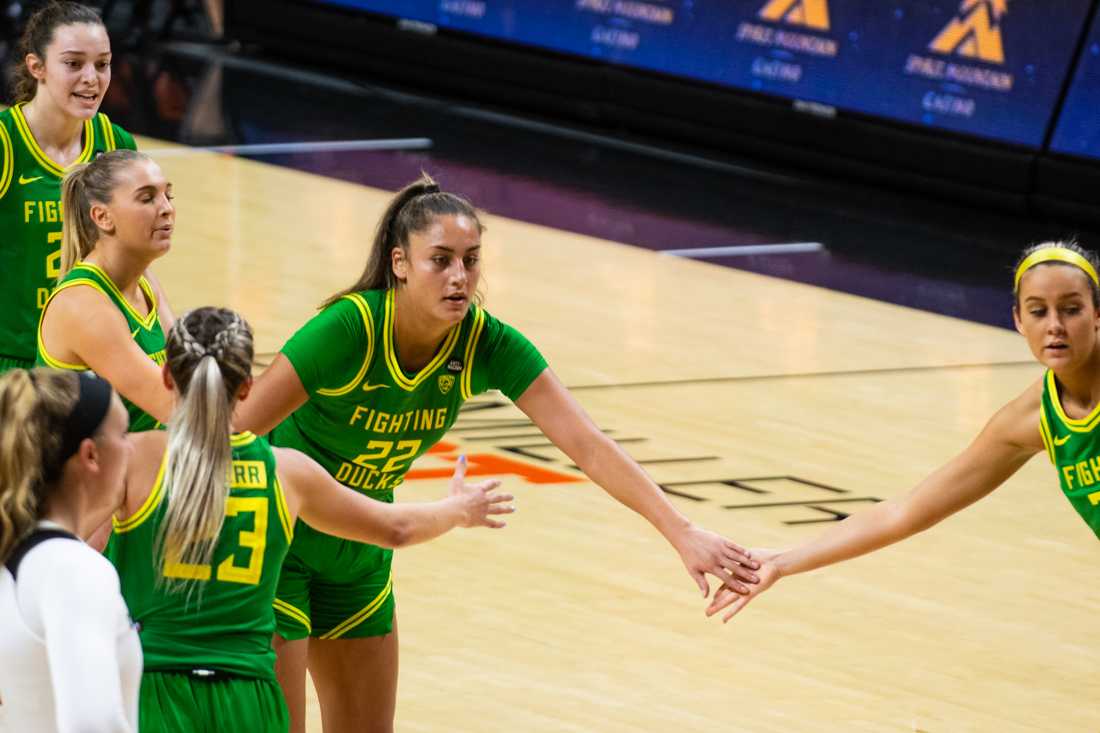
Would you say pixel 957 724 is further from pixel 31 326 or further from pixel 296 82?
pixel 296 82

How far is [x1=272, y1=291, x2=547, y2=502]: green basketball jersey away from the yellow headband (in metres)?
1.10

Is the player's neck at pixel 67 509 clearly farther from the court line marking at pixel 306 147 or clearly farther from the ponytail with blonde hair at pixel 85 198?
the court line marking at pixel 306 147

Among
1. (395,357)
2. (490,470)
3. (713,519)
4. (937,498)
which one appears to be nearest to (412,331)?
(395,357)

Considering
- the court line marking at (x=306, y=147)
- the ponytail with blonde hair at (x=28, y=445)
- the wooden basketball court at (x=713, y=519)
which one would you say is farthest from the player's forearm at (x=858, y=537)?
the court line marking at (x=306, y=147)

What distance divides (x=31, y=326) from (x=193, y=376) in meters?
2.12

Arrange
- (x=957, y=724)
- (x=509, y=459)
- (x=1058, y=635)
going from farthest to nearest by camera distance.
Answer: (x=509, y=459) → (x=1058, y=635) → (x=957, y=724)

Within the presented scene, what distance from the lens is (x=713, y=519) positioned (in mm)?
7438

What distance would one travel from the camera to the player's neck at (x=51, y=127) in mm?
5570

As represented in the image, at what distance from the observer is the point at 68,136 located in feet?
18.4

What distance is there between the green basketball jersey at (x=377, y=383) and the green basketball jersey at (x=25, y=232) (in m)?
1.05

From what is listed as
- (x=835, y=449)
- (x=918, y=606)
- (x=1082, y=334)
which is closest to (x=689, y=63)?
(x=835, y=449)

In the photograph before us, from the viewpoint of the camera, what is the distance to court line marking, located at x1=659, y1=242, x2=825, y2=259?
12.4 meters

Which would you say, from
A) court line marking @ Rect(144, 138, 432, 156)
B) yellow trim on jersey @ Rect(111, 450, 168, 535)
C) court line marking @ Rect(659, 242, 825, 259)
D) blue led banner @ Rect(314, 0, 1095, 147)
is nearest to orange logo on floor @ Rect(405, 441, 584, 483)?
yellow trim on jersey @ Rect(111, 450, 168, 535)

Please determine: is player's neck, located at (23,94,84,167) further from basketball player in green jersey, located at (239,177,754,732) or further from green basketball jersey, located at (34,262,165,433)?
basketball player in green jersey, located at (239,177,754,732)
